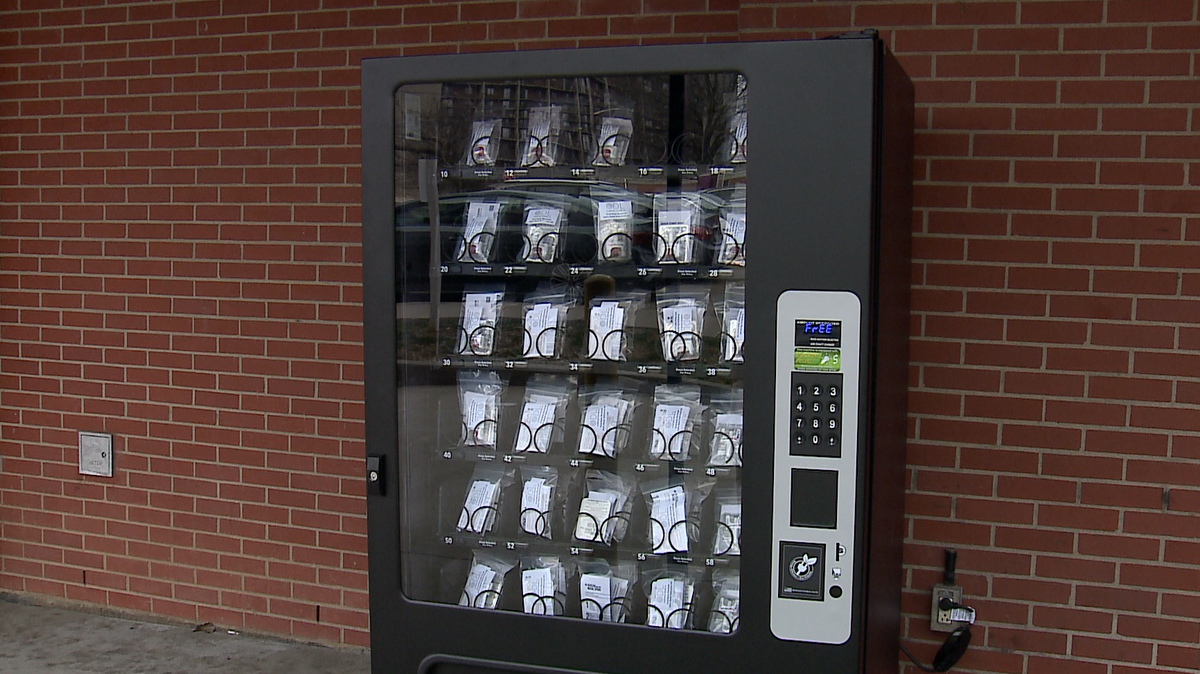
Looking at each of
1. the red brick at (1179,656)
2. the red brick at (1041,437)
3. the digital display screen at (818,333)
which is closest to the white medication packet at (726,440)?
the digital display screen at (818,333)

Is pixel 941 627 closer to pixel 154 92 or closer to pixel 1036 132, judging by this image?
pixel 1036 132

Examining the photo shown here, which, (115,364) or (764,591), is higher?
(115,364)

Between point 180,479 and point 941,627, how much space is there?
2.97m

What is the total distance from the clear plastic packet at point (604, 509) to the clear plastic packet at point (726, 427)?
0.29 metres

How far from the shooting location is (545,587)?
2791 mm

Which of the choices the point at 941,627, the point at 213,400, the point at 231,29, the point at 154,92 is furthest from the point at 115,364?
the point at 941,627

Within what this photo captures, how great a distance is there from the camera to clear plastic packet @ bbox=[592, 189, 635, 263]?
2672 mm

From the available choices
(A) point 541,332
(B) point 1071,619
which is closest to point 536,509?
(A) point 541,332

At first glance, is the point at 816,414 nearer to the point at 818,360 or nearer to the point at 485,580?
the point at 818,360

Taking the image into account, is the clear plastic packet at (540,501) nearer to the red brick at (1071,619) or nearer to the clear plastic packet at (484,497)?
the clear plastic packet at (484,497)

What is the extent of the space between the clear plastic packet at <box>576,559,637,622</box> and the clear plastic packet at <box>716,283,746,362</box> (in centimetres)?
65

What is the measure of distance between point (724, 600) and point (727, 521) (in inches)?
8.3

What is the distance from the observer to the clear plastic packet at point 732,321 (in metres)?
2.59

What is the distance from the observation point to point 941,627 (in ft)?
10.1
